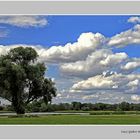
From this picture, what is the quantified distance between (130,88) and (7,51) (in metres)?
2.86

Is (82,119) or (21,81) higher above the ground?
(21,81)

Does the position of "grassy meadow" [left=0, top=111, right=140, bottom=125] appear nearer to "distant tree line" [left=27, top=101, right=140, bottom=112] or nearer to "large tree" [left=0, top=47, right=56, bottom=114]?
"distant tree line" [left=27, top=101, right=140, bottom=112]

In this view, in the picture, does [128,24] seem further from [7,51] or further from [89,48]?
[7,51]

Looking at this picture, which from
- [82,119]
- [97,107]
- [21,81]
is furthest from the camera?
[21,81]

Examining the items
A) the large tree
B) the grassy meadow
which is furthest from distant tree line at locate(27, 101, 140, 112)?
the large tree

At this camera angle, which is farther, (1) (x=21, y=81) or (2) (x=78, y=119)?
(1) (x=21, y=81)

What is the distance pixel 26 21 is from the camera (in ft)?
67.6

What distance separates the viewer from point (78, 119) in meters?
20.6

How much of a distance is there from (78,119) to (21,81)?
5.46 ft

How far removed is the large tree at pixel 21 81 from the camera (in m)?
21.1

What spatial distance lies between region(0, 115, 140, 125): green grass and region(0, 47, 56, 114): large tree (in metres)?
0.49

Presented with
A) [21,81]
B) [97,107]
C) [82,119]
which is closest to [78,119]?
[82,119]

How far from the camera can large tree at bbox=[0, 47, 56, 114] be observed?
21078mm

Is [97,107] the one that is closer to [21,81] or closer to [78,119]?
[78,119]
